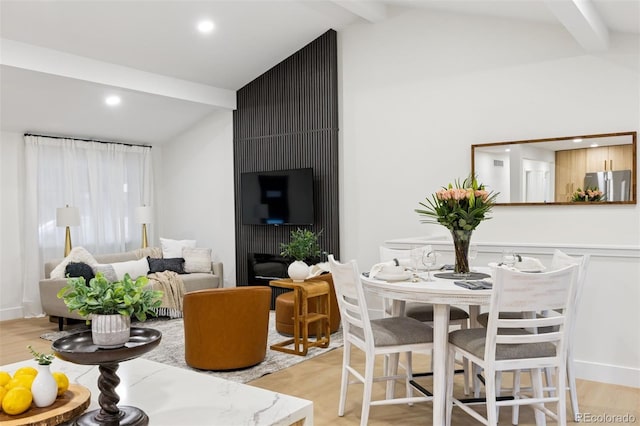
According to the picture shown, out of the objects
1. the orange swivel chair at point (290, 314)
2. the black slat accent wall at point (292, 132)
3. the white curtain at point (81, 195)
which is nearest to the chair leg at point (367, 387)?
the orange swivel chair at point (290, 314)

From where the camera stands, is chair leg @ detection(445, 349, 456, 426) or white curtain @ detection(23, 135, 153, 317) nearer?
chair leg @ detection(445, 349, 456, 426)

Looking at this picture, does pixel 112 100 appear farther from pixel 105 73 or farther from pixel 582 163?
pixel 582 163

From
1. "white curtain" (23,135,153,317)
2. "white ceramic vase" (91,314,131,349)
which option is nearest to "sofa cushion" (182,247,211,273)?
"white curtain" (23,135,153,317)

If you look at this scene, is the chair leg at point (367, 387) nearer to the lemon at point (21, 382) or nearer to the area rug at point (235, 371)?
the area rug at point (235, 371)

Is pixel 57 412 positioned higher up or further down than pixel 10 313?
higher up

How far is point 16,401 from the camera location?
5.22 feet

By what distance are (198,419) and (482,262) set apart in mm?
3411

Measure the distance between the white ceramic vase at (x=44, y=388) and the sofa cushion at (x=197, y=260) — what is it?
527 centimetres

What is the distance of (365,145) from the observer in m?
5.91

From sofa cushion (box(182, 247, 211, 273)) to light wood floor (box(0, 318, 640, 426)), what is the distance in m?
2.27

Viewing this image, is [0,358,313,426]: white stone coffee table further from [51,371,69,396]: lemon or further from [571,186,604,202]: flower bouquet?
[571,186,604,202]: flower bouquet

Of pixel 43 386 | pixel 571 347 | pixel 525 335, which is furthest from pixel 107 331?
pixel 571 347

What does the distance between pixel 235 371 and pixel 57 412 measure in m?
2.70

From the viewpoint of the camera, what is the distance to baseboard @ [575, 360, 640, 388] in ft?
12.9
